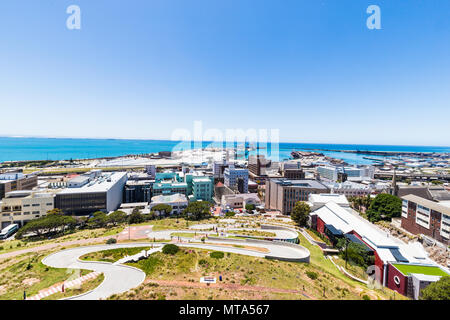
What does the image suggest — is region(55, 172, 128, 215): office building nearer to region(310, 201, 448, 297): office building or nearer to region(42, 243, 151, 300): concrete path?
region(42, 243, 151, 300): concrete path

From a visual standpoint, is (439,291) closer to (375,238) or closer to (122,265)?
(375,238)

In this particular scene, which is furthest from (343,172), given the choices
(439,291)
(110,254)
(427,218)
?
(110,254)

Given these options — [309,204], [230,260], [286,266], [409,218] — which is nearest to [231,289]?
[230,260]

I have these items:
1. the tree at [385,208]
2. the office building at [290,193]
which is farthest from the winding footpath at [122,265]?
the tree at [385,208]

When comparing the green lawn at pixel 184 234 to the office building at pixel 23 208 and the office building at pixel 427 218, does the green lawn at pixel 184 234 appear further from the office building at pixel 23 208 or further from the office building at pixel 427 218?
the office building at pixel 427 218

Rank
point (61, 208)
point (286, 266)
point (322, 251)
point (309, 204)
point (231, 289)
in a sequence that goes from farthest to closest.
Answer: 1. point (61, 208)
2. point (309, 204)
3. point (322, 251)
4. point (286, 266)
5. point (231, 289)
